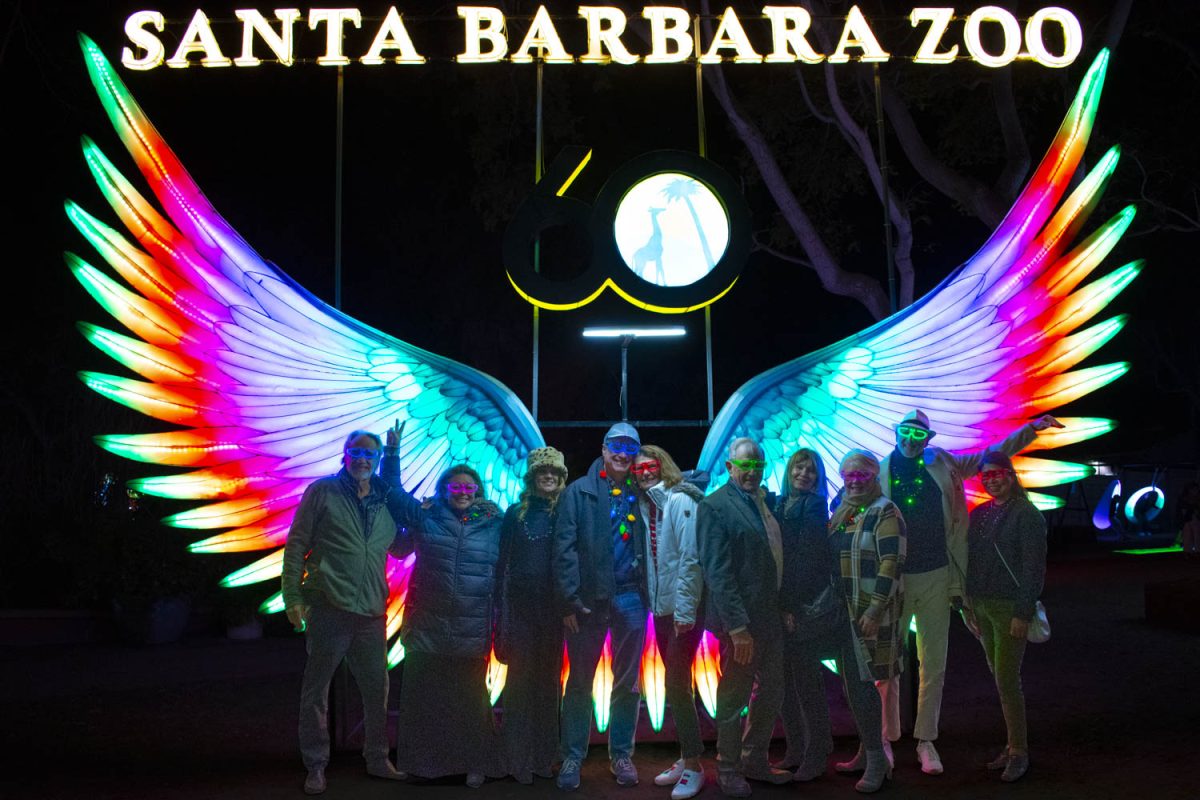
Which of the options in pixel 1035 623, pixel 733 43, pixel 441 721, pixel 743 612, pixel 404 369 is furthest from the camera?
pixel 733 43

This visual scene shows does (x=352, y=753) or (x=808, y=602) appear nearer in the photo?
(x=808, y=602)

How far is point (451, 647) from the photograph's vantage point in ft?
19.1

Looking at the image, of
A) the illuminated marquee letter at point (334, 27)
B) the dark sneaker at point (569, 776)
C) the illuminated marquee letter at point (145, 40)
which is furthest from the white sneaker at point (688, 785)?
the illuminated marquee letter at point (145, 40)

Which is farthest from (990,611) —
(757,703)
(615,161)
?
(615,161)

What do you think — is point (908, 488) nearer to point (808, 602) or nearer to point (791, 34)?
point (808, 602)

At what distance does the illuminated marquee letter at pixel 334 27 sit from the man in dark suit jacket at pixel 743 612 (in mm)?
4675

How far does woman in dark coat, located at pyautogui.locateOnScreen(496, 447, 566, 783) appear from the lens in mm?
5906

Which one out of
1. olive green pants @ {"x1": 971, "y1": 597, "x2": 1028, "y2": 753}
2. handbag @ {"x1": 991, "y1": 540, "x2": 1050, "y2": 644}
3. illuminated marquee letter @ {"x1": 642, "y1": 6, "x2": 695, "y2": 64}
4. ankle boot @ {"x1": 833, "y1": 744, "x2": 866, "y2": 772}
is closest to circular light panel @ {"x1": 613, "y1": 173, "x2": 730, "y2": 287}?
illuminated marquee letter @ {"x1": 642, "y1": 6, "x2": 695, "y2": 64}

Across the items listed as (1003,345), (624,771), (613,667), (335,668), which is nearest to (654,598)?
(613,667)

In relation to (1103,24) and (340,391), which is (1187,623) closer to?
(1103,24)

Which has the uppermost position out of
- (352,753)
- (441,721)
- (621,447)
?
(621,447)

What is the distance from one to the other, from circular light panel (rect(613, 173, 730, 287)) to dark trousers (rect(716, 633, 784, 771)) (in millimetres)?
3547

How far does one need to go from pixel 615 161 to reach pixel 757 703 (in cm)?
1499

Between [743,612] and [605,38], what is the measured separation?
16.6ft
